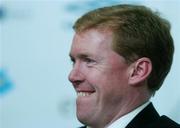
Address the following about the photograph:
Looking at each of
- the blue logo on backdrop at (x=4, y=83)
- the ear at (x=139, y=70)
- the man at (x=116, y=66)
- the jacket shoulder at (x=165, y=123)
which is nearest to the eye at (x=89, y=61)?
the man at (x=116, y=66)

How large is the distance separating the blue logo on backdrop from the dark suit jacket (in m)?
0.82

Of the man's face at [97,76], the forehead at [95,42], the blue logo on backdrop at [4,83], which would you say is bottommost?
the blue logo on backdrop at [4,83]

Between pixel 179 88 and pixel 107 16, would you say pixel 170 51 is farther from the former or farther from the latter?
pixel 179 88

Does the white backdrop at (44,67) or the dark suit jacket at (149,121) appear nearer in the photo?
the dark suit jacket at (149,121)

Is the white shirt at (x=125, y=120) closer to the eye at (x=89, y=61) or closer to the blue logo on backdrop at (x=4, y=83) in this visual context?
the eye at (x=89, y=61)

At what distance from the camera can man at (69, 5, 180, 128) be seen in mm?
1311

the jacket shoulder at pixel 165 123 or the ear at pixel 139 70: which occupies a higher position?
the ear at pixel 139 70

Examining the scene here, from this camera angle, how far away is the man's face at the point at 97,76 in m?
1.31

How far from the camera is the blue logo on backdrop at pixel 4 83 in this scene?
2.02 metres

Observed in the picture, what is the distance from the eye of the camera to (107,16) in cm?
133

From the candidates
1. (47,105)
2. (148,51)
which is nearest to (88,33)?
(148,51)

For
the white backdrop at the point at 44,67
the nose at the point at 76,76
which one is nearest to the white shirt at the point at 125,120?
the nose at the point at 76,76

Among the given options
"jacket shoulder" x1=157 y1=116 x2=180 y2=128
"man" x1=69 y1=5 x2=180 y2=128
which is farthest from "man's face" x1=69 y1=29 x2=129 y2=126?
"jacket shoulder" x1=157 y1=116 x2=180 y2=128

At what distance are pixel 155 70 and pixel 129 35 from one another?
0.41 ft
